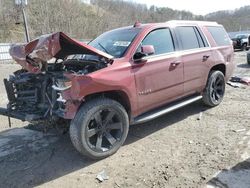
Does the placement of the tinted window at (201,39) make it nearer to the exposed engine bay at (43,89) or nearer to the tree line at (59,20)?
the exposed engine bay at (43,89)

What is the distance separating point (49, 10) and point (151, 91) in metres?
47.5

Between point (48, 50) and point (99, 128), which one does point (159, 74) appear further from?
point (48, 50)

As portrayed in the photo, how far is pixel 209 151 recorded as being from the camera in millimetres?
4398

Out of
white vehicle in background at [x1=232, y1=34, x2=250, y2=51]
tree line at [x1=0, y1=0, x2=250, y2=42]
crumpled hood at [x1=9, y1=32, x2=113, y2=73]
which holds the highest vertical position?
tree line at [x1=0, y1=0, x2=250, y2=42]

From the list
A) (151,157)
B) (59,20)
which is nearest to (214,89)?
(151,157)

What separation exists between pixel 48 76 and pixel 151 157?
6.30ft

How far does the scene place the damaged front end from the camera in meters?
4.02

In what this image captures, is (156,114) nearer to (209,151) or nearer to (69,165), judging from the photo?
(209,151)

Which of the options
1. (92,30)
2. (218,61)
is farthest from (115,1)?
(218,61)

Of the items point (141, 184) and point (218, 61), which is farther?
point (218, 61)

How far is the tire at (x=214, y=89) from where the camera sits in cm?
628

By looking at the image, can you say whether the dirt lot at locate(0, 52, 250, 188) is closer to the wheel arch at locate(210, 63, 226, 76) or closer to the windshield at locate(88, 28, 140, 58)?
the wheel arch at locate(210, 63, 226, 76)

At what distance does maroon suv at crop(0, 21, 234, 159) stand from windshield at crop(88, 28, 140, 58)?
0.02 m

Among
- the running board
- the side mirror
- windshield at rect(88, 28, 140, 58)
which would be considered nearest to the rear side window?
the running board
